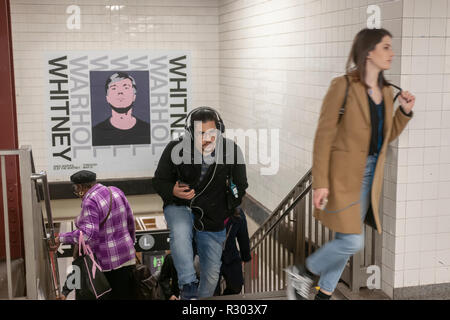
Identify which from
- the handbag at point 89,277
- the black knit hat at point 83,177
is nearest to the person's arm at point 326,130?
the black knit hat at point 83,177

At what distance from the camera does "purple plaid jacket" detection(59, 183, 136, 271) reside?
12.0ft

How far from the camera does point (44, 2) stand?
133 inches

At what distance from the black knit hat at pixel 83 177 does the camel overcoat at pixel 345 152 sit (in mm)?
1526

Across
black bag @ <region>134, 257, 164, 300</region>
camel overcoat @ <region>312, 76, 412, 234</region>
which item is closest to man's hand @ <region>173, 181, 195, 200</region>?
black bag @ <region>134, 257, 164, 300</region>

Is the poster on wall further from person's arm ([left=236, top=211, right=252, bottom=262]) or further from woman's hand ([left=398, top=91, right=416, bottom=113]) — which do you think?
woman's hand ([left=398, top=91, right=416, bottom=113])

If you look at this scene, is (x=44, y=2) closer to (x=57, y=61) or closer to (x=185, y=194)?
(x=57, y=61)

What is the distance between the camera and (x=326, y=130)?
2.86m

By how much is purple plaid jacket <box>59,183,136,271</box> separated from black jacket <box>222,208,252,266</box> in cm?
66

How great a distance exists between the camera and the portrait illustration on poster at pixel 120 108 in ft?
11.9

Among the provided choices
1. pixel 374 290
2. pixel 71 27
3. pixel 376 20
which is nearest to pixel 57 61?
pixel 71 27

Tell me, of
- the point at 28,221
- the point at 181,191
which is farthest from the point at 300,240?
the point at 28,221

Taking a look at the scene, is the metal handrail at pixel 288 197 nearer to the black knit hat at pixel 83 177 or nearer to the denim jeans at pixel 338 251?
the denim jeans at pixel 338 251

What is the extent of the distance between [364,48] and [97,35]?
1.67 metres

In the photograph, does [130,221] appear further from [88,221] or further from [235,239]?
[235,239]
